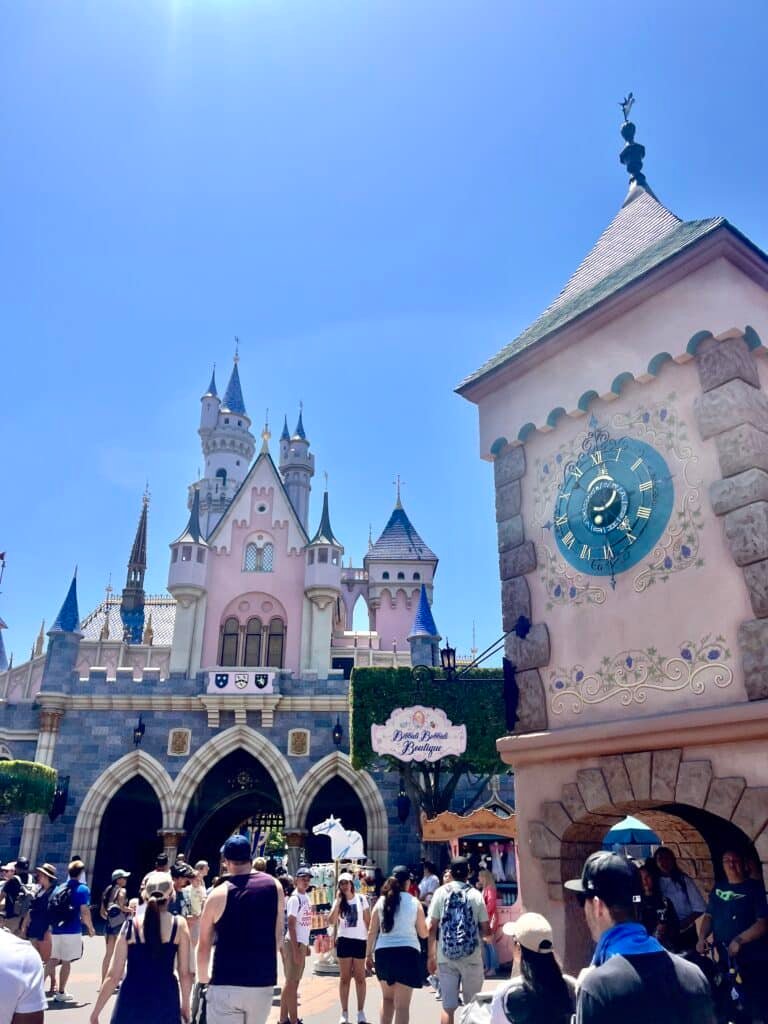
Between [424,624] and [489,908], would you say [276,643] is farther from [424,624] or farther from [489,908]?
[489,908]

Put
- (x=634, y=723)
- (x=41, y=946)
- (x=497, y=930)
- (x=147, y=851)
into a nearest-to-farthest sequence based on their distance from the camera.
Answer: (x=634, y=723)
(x=41, y=946)
(x=497, y=930)
(x=147, y=851)

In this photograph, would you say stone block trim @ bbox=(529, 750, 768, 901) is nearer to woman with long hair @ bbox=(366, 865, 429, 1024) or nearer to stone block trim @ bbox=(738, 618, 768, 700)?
stone block trim @ bbox=(738, 618, 768, 700)

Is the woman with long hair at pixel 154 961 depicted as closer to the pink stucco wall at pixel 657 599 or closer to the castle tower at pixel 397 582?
the pink stucco wall at pixel 657 599

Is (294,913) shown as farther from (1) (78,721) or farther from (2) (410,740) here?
(1) (78,721)

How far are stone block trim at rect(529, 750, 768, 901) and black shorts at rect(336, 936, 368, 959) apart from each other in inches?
78.1

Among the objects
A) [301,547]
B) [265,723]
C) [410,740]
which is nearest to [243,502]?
[301,547]

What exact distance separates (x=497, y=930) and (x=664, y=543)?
7053mm

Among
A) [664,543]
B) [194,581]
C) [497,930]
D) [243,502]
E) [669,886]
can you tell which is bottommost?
[497,930]

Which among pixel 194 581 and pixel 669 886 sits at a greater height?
pixel 194 581

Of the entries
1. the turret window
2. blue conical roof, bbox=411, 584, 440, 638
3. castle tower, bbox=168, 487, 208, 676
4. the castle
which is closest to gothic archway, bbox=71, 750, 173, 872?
the castle

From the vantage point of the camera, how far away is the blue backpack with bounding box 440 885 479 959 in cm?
585

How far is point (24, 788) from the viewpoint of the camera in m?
19.5

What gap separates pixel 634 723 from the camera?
630 cm

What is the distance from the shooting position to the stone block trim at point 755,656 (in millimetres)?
5715
